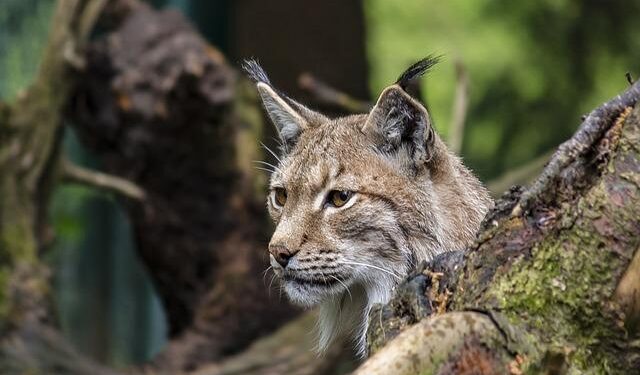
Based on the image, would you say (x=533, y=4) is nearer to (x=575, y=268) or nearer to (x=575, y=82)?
(x=575, y=82)

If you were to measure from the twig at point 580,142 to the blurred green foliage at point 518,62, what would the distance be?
22.7 ft

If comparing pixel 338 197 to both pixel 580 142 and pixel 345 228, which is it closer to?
pixel 345 228

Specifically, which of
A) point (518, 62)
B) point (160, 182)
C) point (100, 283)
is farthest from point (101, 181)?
point (518, 62)

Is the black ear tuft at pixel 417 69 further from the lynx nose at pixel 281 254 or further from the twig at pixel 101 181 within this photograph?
the twig at pixel 101 181

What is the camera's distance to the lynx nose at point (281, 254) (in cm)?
396

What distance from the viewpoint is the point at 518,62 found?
33.7 ft

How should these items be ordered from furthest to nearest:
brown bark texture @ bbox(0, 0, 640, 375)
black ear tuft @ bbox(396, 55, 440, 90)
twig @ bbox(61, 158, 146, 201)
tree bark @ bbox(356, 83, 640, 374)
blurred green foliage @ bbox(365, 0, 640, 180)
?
blurred green foliage @ bbox(365, 0, 640, 180) → twig @ bbox(61, 158, 146, 201) → brown bark texture @ bbox(0, 0, 640, 375) → black ear tuft @ bbox(396, 55, 440, 90) → tree bark @ bbox(356, 83, 640, 374)

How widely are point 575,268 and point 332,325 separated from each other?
1733mm

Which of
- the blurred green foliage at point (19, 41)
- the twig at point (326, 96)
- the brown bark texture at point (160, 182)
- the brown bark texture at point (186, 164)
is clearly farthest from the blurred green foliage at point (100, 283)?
the twig at point (326, 96)

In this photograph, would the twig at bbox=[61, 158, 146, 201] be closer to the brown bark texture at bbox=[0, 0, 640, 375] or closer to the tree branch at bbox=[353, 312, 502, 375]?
the brown bark texture at bbox=[0, 0, 640, 375]

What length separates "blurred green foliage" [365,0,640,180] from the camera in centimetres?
988

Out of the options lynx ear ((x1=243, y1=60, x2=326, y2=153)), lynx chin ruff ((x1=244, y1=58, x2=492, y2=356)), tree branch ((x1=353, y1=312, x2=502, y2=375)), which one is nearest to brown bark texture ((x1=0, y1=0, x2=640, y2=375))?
→ lynx ear ((x1=243, y1=60, x2=326, y2=153))

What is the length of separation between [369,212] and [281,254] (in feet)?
1.16

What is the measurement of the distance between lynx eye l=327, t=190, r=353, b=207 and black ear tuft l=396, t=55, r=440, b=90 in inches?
18.1
